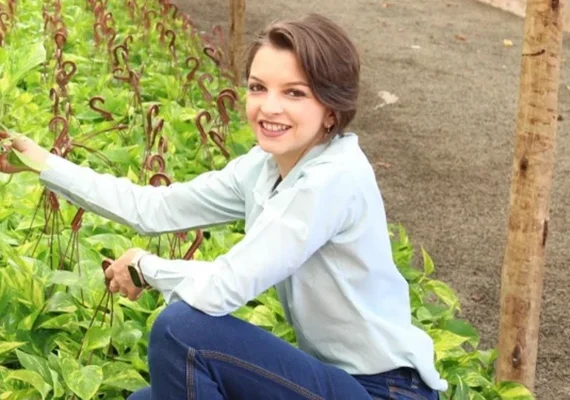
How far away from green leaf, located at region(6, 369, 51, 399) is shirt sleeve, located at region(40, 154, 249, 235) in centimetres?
40

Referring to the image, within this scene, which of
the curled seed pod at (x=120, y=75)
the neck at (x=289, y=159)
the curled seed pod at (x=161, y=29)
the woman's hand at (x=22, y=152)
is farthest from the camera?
the curled seed pod at (x=161, y=29)

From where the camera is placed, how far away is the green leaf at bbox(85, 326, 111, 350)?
2512 millimetres

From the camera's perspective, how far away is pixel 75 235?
274 cm

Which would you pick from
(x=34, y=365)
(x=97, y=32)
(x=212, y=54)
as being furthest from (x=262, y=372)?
(x=212, y=54)

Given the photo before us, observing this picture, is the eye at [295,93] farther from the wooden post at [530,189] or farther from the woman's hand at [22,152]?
the wooden post at [530,189]

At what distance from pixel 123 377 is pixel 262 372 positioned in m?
0.70

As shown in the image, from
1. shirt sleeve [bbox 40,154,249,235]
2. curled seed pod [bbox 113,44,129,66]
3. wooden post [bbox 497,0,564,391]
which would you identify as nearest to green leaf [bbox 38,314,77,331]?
shirt sleeve [bbox 40,154,249,235]

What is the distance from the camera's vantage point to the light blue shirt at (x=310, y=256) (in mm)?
1844

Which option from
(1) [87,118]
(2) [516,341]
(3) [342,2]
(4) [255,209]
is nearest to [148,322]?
(4) [255,209]

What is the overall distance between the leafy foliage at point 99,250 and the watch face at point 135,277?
0.34m

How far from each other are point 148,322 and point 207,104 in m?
2.56

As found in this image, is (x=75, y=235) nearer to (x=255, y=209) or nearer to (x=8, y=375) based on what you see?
(x=8, y=375)

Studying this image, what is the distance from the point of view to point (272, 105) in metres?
1.95

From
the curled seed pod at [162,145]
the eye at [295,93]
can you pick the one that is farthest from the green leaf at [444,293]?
the eye at [295,93]
